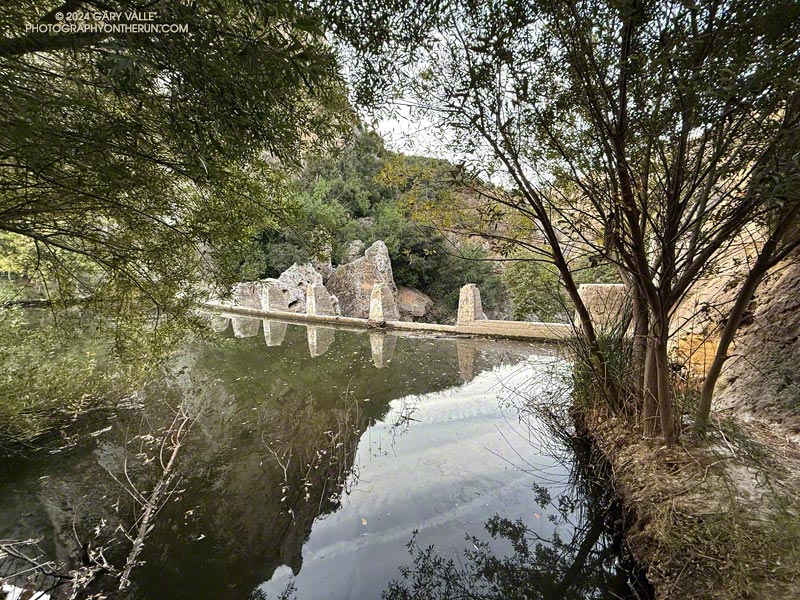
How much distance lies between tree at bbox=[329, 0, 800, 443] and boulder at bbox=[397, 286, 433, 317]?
13.4 metres

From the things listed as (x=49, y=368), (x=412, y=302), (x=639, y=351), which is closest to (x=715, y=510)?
(x=639, y=351)

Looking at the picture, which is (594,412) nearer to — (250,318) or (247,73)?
(247,73)

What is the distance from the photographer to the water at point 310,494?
196 cm

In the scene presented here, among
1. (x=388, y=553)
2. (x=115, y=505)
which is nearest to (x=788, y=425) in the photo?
(x=388, y=553)

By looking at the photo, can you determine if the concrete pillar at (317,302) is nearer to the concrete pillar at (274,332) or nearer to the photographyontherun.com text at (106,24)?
the concrete pillar at (274,332)

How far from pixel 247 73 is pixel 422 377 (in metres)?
4.48

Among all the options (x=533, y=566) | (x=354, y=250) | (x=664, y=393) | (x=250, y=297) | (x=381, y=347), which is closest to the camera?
(x=533, y=566)

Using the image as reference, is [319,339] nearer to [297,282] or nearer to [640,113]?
[297,282]

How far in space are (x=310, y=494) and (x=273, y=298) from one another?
11.1 m

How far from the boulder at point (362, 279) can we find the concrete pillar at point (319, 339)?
5163 millimetres

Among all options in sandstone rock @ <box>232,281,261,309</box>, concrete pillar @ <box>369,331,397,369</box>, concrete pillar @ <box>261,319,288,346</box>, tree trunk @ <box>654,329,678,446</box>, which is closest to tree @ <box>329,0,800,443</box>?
tree trunk @ <box>654,329,678,446</box>

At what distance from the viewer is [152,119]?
161cm

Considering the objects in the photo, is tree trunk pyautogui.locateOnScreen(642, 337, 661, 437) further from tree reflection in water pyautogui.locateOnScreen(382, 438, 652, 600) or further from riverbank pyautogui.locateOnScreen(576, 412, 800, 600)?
tree reflection in water pyautogui.locateOnScreen(382, 438, 652, 600)

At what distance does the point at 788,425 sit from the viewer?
242 cm
